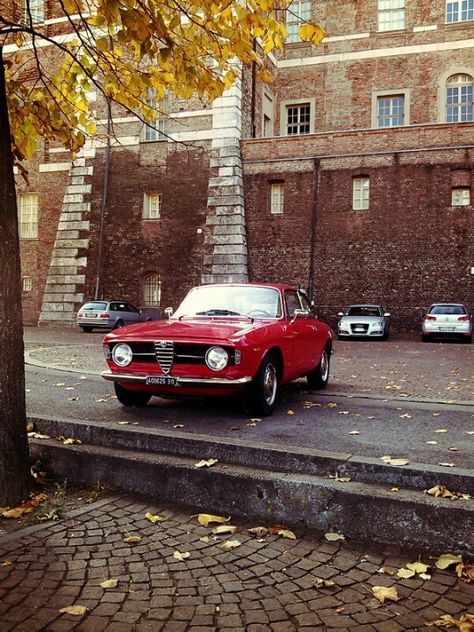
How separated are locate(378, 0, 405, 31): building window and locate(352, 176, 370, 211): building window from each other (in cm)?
1009

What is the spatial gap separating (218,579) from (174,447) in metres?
1.87

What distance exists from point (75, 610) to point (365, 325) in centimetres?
2146

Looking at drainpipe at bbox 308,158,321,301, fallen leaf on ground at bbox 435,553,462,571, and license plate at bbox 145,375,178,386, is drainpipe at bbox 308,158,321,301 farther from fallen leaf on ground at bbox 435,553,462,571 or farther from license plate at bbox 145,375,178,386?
fallen leaf on ground at bbox 435,553,462,571

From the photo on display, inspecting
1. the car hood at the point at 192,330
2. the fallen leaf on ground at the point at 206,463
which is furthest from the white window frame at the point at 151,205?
the fallen leaf on ground at the point at 206,463

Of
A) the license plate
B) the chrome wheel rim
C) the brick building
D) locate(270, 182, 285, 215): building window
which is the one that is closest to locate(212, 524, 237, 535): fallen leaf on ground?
the license plate

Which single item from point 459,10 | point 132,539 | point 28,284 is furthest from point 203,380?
point 459,10

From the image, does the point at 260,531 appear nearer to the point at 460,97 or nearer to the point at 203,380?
the point at 203,380

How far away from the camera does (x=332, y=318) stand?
2697 centimetres

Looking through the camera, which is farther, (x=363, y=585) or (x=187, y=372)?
(x=187, y=372)

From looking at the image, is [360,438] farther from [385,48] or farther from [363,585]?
[385,48]

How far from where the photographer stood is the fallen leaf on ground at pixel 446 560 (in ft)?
11.9

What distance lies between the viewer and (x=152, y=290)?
29625 mm

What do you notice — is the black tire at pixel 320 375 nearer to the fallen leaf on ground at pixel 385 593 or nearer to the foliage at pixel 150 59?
the foliage at pixel 150 59

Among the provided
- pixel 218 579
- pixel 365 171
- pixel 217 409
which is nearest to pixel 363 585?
pixel 218 579
